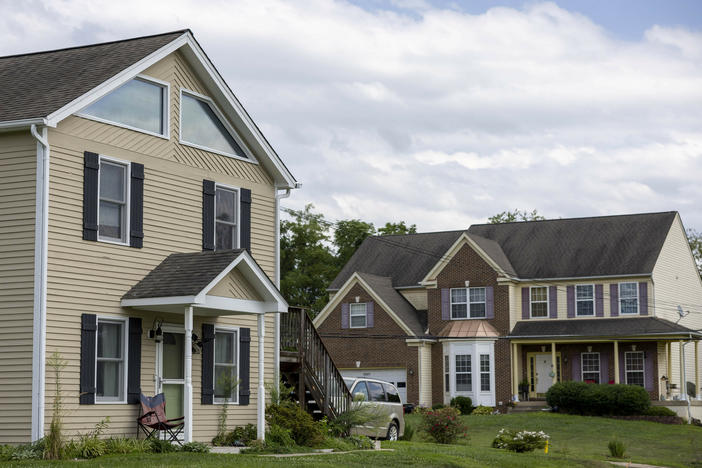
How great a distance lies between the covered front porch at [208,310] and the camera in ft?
62.4

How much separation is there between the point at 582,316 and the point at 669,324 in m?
3.91

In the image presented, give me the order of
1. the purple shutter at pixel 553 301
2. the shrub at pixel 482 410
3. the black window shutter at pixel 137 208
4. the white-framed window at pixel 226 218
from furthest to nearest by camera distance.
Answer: the purple shutter at pixel 553 301 → the shrub at pixel 482 410 → the white-framed window at pixel 226 218 → the black window shutter at pixel 137 208

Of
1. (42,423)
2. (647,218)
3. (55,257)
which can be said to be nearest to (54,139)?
(55,257)

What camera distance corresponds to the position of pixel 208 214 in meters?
21.6

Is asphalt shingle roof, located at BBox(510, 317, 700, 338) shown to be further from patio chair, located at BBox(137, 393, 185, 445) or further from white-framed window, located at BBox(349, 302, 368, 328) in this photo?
patio chair, located at BBox(137, 393, 185, 445)

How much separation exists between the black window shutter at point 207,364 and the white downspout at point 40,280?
4.36m

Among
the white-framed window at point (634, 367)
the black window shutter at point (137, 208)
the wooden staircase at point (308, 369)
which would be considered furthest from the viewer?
the white-framed window at point (634, 367)

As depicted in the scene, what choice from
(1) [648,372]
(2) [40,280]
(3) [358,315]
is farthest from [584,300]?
(2) [40,280]

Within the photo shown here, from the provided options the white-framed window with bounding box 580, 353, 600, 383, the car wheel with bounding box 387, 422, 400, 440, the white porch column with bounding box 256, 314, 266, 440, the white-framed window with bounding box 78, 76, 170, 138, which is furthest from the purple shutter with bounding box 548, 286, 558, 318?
the white-framed window with bounding box 78, 76, 170, 138

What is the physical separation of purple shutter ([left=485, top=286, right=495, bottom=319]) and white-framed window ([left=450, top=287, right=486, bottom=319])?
6.0 inches

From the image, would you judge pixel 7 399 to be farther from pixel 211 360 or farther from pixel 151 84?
pixel 151 84

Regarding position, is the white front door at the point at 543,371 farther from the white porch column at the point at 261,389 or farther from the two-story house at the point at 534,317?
the white porch column at the point at 261,389

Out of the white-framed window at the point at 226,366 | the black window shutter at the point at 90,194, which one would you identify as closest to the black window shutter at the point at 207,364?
the white-framed window at the point at 226,366

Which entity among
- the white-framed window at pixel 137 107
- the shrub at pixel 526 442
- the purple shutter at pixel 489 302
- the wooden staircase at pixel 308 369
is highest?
the white-framed window at pixel 137 107
